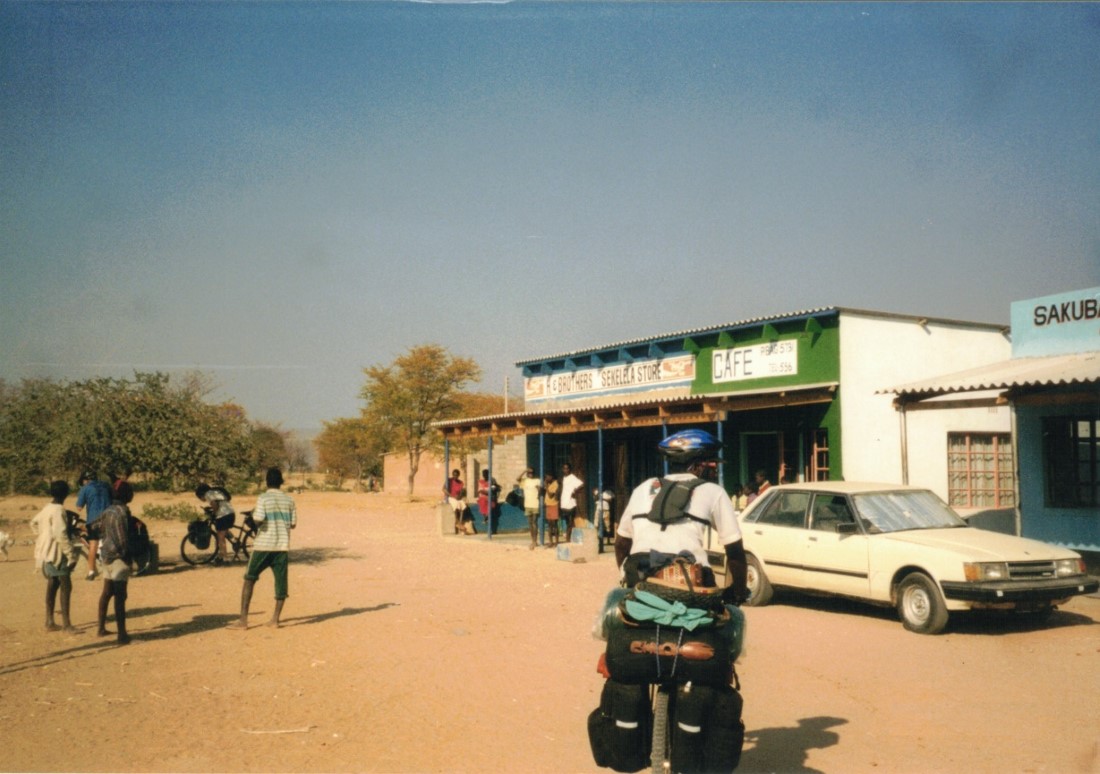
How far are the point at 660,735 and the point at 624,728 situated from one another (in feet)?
0.53

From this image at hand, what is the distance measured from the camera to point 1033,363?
14.5m

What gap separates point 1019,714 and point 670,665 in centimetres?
378

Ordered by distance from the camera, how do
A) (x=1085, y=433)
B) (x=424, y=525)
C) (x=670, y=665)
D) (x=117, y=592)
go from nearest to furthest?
(x=670, y=665)
(x=117, y=592)
(x=1085, y=433)
(x=424, y=525)

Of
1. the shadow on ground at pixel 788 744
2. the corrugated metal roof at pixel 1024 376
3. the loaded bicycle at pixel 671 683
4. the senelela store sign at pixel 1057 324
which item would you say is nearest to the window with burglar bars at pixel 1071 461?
the corrugated metal roof at pixel 1024 376

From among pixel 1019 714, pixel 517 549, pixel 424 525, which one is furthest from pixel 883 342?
pixel 424 525

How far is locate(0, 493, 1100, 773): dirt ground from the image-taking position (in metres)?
5.89

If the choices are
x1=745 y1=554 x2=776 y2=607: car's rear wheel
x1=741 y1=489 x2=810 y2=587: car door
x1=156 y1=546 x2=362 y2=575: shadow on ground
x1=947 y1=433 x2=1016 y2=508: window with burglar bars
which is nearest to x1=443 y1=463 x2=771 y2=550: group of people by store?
x1=947 y1=433 x2=1016 y2=508: window with burglar bars

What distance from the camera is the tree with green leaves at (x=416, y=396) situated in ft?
165

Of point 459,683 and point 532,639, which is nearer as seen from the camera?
point 459,683

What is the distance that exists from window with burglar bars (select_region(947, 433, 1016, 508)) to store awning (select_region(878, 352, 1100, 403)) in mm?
3103

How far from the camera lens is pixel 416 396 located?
5050 centimetres

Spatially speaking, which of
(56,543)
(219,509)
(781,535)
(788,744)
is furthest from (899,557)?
(219,509)

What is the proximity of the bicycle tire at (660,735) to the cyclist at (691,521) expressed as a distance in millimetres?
642

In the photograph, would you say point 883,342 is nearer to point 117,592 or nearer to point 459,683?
point 459,683
